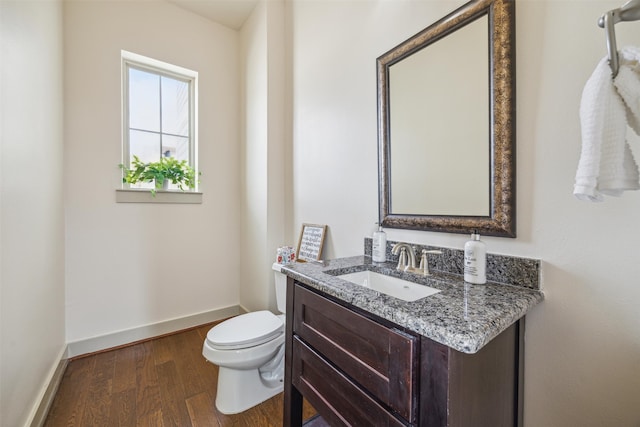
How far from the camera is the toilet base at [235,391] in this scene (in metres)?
1.42

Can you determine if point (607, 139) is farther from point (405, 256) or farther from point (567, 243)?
point (405, 256)

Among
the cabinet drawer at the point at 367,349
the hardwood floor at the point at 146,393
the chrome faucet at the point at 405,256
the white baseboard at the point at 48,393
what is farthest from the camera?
the hardwood floor at the point at 146,393

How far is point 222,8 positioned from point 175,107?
95 centimetres

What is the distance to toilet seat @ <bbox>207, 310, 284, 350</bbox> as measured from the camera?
137 cm

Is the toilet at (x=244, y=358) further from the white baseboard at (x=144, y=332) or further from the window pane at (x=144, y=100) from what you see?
the window pane at (x=144, y=100)

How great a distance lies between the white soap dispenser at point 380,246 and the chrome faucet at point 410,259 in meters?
0.09

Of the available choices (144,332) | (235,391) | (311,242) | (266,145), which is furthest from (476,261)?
(144,332)

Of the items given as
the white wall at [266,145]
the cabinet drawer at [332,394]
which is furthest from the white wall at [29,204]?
the white wall at [266,145]

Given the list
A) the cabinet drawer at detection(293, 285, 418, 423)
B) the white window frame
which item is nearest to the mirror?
the cabinet drawer at detection(293, 285, 418, 423)

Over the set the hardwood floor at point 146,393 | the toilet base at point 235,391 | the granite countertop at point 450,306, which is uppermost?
the granite countertop at point 450,306

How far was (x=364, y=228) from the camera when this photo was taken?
58.5 inches

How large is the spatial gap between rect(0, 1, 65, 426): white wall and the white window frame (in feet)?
1.35

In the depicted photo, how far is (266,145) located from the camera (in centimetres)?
210

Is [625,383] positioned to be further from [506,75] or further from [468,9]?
[468,9]
